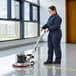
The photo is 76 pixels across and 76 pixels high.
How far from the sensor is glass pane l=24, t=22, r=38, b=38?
37.2 feet

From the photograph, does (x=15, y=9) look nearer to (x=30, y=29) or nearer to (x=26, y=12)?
(x=26, y=12)

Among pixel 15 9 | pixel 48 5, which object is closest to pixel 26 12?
pixel 15 9

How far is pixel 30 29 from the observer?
11.9 m

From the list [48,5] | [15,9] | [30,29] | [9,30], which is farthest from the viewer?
[48,5]

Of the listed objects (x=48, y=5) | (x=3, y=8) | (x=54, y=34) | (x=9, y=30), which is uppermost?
(x=48, y=5)

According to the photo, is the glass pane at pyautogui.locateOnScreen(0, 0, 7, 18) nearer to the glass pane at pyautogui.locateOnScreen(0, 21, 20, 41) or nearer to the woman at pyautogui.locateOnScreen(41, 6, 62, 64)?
the glass pane at pyautogui.locateOnScreen(0, 21, 20, 41)

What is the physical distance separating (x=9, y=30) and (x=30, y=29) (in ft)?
7.53

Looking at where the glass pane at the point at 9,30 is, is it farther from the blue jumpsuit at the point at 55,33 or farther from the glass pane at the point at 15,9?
the blue jumpsuit at the point at 55,33

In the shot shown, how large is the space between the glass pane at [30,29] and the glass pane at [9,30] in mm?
886

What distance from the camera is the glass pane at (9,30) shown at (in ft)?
29.8

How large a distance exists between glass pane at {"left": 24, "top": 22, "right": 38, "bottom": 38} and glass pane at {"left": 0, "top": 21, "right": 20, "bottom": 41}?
89 centimetres

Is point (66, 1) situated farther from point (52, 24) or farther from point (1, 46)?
point (52, 24)

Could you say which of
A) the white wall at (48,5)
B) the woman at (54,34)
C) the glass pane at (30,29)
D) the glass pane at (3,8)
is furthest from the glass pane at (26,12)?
the woman at (54,34)

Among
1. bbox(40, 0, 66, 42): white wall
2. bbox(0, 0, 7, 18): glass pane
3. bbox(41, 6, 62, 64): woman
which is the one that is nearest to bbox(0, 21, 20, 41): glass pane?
bbox(0, 0, 7, 18): glass pane
